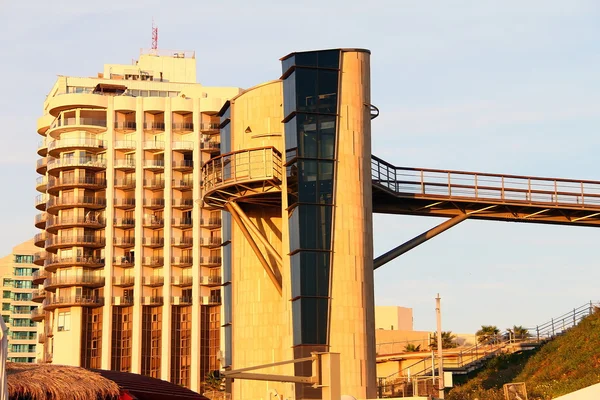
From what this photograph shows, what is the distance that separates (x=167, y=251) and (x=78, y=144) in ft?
59.2

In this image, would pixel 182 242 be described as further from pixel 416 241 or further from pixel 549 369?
pixel 416 241

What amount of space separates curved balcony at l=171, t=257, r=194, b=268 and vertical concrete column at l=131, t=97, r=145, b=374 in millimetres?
4227

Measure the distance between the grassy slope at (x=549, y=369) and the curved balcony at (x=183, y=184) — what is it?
235 ft

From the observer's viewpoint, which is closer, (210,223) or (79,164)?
(79,164)

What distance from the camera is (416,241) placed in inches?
2394

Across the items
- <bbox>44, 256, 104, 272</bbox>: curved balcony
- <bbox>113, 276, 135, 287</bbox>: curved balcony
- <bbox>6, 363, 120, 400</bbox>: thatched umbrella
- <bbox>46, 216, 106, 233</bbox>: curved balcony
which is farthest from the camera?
<bbox>46, 216, 106, 233</bbox>: curved balcony

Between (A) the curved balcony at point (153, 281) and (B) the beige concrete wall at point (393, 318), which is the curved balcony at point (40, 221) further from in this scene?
(B) the beige concrete wall at point (393, 318)

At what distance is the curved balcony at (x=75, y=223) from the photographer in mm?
140000

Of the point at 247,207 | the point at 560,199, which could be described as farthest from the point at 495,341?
the point at 247,207

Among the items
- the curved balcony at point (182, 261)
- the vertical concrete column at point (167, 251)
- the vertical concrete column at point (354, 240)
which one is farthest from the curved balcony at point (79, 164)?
the vertical concrete column at point (354, 240)

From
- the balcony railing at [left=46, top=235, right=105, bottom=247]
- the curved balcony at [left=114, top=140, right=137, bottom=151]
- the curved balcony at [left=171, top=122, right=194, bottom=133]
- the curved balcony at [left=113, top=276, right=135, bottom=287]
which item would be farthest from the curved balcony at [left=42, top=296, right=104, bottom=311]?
the curved balcony at [left=171, top=122, right=194, bottom=133]

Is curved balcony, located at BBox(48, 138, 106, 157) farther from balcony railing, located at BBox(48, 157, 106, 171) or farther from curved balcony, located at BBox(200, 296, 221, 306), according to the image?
curved balcony, located at BBox(200, 296, 221, 306)

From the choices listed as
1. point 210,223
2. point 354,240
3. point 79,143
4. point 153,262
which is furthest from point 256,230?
point 79,143

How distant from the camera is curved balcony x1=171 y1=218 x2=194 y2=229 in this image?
14188 centimetres
